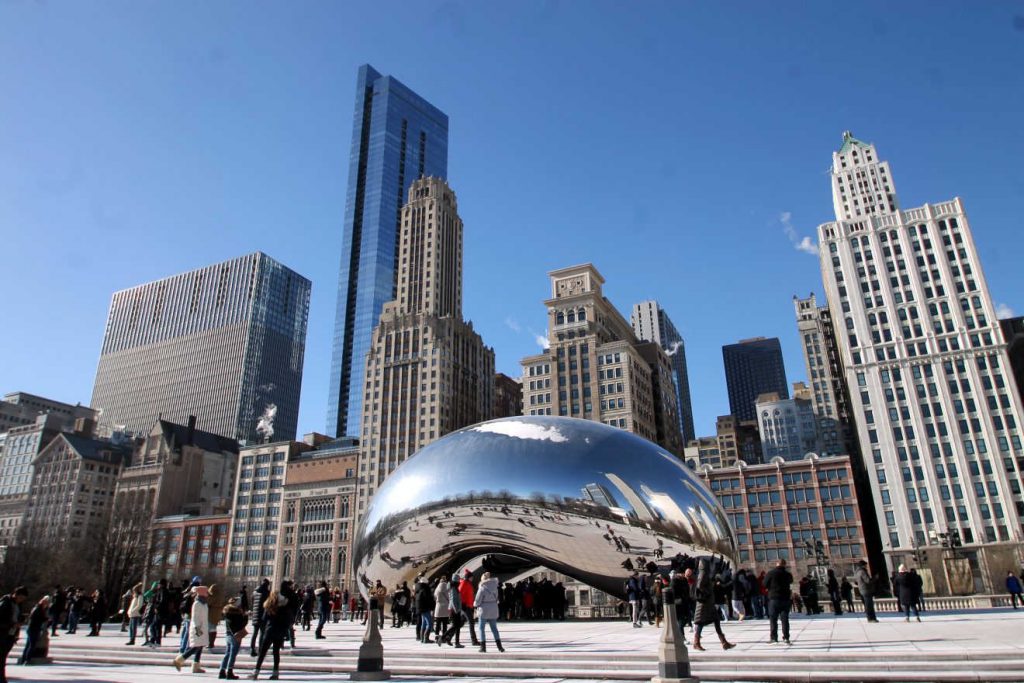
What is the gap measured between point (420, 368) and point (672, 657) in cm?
10988

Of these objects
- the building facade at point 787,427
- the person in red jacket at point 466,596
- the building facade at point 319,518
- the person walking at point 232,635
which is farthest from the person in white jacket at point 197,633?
the building facade at point 787,427

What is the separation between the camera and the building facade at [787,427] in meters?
149

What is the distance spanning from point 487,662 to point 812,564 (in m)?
80.4

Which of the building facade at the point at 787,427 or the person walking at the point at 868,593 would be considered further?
the building facade at the point at 787,427

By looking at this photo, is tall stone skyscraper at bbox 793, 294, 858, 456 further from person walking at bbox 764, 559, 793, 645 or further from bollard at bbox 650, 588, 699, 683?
bollard at bbox 650, 588, 699, 683

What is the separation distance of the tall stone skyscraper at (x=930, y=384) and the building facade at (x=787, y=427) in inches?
2110

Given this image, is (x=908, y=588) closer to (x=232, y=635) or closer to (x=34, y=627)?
(x=232, y=635)

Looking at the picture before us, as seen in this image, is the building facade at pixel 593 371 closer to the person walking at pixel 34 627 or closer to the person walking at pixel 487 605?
the person walking at pixel 487 605

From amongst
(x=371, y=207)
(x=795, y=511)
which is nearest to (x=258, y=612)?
(x=795, y=511)

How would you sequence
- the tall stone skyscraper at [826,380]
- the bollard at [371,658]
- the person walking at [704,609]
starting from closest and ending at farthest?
1. the bollard at [371,658]
2. the person walking at [704,609]
3. the tall stone skyscraper at [826,380]

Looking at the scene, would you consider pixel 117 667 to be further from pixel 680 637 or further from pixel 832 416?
pixel 832 416

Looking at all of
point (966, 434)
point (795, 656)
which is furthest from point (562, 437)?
point (966, 434)

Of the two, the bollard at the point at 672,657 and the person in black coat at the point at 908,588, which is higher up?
the person in black coat at the point at 908,588

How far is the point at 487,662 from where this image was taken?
13398mm
